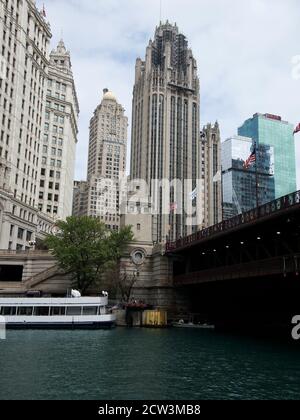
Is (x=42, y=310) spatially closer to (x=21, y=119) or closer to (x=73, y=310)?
(x=73, y=310)

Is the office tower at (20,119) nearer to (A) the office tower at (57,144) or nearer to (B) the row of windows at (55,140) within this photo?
(A) the office tower at (57,144)

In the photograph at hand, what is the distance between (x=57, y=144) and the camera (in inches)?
5315

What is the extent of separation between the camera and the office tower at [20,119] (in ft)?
301

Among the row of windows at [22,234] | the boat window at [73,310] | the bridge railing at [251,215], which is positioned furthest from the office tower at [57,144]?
the bridge railing at [251,215]

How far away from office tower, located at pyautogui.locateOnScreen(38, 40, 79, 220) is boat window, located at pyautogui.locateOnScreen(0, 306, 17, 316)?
224ft

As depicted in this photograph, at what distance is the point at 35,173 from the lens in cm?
10662

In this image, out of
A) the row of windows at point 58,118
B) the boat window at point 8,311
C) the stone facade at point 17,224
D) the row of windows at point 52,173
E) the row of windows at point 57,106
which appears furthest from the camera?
the row of windows at point 57,106

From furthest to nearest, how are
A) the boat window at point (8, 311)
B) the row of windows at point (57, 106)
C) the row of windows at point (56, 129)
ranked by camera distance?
the row of windows at point (57, 106)
the row of windows at point (56, 129)
the boat window at point (8, 311)

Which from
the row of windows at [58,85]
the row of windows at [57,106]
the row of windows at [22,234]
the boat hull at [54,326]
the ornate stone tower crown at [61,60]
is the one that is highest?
the ornate stone tower crown at [61,60]

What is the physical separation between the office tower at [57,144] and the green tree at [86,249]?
2198 inches

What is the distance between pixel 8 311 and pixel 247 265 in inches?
1345

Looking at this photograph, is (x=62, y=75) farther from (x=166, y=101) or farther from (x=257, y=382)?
(x=257, y=382)

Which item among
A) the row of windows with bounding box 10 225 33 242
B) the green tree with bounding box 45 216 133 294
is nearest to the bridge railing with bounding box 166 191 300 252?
the green tree with bounding box 45 216 133 294
